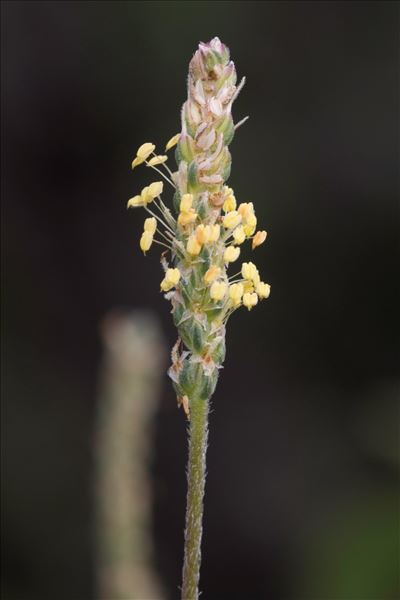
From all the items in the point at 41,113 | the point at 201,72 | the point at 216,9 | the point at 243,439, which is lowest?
the point at 243,439

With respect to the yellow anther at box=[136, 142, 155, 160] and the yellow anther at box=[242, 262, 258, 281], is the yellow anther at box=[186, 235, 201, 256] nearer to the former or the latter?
the yellow anther at box=[242, 262, 258, 281]

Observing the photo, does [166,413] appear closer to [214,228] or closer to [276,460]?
[276,460]

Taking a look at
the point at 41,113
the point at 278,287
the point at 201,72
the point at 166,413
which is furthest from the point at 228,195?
the point at 41,113

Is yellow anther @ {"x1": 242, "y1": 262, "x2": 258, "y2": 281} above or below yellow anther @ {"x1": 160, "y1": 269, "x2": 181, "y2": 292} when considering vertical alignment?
above

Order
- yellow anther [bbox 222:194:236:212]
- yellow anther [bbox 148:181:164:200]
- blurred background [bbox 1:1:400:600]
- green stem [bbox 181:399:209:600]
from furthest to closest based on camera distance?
blurred background [bbox 1:1:400:600] → yellow anther [bbox 148:181:164:200] → yellow anther [bbox 222:194:236:212] → green stem [bbox 181:399:209:600]

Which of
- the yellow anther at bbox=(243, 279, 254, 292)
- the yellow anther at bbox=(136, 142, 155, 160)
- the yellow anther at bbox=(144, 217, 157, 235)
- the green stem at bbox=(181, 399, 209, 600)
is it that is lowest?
the green stem at bbox=(181, 399, 209, 600)

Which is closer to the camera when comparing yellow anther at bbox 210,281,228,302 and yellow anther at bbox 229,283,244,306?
yellow anther at bbox 210,281,228,302

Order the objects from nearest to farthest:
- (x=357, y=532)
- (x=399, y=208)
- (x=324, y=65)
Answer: (x=357, y=532)
(x=399, y=208)
(x=324, y=65)

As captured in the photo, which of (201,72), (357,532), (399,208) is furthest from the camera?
(399,208)

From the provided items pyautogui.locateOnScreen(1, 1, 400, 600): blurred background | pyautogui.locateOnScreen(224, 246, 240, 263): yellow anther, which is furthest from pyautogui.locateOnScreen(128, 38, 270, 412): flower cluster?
pyautogui.locateOnScreen(1, 1, 400, 600): blurred background
